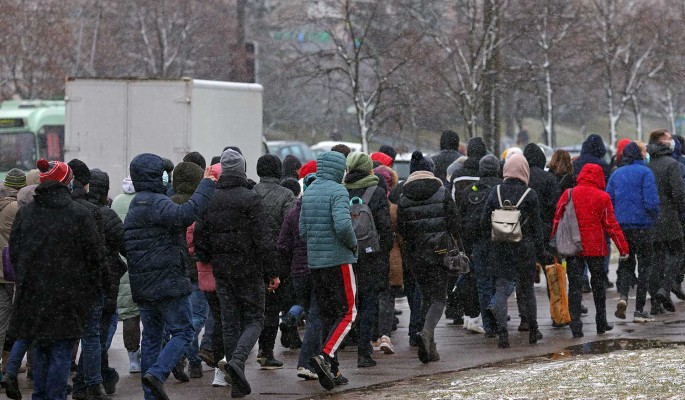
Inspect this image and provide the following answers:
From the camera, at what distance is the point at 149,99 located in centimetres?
2114

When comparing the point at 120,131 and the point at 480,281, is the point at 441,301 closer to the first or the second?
the point at 480,281

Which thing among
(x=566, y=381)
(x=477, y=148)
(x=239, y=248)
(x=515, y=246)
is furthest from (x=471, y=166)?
(x=239, y=248)

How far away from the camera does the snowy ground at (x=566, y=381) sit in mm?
9266

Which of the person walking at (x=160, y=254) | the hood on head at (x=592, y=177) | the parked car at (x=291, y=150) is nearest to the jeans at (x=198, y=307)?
the person walking at (x=160, y=254)

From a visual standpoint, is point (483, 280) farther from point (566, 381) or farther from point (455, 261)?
point (566, 381)

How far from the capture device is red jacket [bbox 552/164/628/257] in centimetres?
1285

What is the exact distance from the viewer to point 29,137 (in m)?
28.2

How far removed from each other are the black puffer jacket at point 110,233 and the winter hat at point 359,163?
6.89 ft

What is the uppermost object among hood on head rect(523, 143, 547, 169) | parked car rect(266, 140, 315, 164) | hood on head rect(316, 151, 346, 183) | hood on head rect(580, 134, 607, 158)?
parked car rect(266, 140, 315, 164)

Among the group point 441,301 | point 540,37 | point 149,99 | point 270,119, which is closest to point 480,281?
point 441,301

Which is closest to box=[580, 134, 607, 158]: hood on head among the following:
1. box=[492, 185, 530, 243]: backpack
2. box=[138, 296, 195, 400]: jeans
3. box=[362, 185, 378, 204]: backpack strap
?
box=[492, 185, 530, 243]: backpack

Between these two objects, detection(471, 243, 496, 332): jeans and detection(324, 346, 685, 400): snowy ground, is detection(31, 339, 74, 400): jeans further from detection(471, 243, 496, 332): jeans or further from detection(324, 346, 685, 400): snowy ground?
detection(471, 243, 496, 332): jeans

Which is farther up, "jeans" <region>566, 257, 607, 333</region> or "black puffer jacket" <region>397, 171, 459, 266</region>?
"black puffer jacket" <region>397, 171, 459, 266</region>

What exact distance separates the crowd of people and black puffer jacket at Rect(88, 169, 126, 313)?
0.02m
